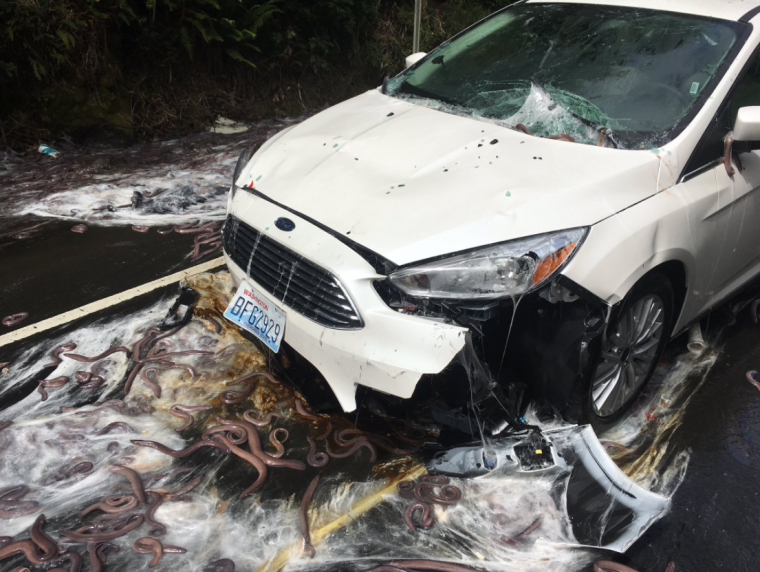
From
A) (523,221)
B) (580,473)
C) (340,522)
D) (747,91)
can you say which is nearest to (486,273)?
(523,221)

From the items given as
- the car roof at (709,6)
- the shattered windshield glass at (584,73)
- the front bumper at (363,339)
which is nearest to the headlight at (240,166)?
the front bumper at (363,339)

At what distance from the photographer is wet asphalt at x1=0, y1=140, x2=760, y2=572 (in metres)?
2.36

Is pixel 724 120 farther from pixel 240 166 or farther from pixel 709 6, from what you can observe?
pixel 240 166

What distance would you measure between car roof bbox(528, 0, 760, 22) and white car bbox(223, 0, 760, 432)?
1cm

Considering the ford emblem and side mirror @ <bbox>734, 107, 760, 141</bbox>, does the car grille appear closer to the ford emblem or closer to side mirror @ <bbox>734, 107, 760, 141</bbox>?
the ford emblem

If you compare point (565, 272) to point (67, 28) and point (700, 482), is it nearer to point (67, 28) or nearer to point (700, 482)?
point (700, 482)

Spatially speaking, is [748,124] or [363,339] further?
[748,124]

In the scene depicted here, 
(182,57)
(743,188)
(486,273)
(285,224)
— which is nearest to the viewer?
(486,273)

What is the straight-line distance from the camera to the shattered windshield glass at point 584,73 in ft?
9.45

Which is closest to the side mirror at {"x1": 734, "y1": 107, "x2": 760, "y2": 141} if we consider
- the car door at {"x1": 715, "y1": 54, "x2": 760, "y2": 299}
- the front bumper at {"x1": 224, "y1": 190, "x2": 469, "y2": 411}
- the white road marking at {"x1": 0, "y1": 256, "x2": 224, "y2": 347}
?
the car door at {"x1": 715, "y1": 54, "x2": 760, "y2": 299}

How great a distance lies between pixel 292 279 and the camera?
2428 millimetres

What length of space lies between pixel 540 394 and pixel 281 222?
1.23m

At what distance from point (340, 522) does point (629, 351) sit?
Result: 4.66 feet

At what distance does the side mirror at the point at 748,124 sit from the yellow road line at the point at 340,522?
1973 mm
